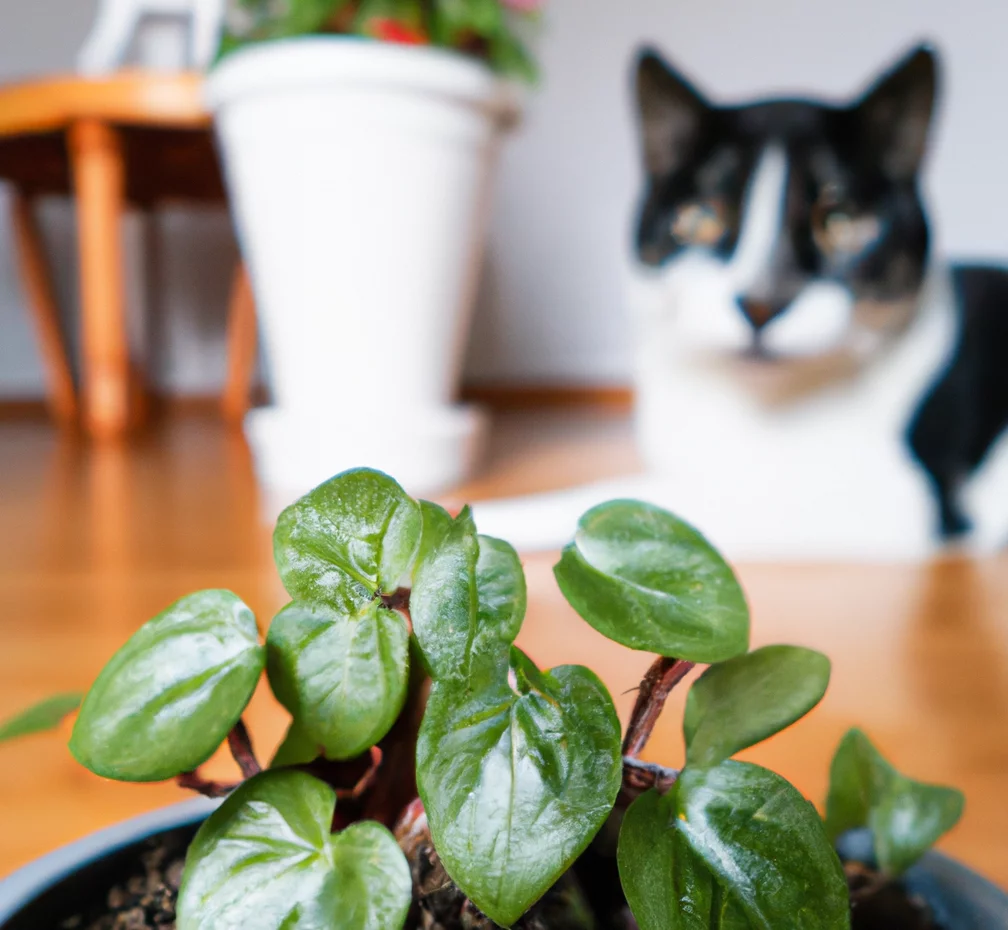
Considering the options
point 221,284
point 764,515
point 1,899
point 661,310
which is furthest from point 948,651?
point 221,284

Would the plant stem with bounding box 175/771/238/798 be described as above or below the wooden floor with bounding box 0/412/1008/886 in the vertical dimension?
above

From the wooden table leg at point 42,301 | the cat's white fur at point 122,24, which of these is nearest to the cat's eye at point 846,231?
the cat's white fur at point 122,24

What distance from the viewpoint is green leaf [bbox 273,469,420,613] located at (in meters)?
0.18

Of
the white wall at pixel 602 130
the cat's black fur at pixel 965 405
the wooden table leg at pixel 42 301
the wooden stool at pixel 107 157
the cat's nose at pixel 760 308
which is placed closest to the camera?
the cat's nose at pixel 760 308

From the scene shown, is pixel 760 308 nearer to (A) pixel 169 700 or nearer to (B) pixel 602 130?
(A) pixel 169 700

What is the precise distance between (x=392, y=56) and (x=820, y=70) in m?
1.67

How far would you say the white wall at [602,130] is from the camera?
243 centimetres

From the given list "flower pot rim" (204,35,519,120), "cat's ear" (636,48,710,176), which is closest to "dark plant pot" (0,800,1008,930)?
"cat's ear" (636,48,710,176)

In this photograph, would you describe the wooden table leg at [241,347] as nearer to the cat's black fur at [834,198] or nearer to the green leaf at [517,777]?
the cat's black fur at [834,198]

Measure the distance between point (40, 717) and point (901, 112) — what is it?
108 centimetres

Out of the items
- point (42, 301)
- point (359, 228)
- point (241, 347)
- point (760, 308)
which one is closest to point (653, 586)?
point (760, 308)

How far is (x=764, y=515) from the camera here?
3.61ft

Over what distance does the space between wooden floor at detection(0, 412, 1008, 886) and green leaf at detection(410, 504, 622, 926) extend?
4 cm

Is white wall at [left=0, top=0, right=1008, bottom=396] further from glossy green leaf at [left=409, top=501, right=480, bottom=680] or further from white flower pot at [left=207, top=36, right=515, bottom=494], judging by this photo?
glossy green leaf at [left=409, top=501, right=480, bottom=680]
